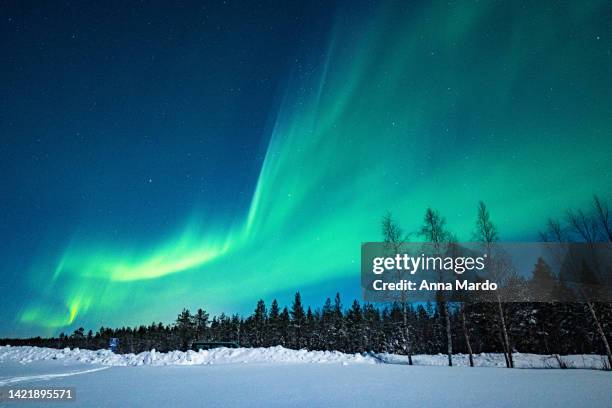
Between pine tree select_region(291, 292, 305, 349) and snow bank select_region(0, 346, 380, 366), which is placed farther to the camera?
pine tree select_region(291, 292, 305, 349)

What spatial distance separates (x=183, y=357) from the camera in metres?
17.9

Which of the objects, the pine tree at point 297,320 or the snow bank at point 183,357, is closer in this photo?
the snow bank at point 183,357

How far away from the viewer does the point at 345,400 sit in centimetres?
562

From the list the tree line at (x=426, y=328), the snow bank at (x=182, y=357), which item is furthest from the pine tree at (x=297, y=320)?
the snow bank at (x=182, y=357)

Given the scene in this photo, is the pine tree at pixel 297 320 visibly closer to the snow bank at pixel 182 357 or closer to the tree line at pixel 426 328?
the tree line at pixel 426 328

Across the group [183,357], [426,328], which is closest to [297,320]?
[426,328]

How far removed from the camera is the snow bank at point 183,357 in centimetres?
1757

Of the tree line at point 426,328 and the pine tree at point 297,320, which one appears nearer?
the tree line at point 426,328

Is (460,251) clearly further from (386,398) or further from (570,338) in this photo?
(570,338)

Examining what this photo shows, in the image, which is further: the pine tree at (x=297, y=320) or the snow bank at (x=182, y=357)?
the pine tree at (x=297, y=320)

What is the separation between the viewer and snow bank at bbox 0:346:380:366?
1757 centimetres

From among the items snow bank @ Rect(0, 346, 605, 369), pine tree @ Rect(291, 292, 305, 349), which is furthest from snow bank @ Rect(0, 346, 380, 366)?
pine tree @ Rect(291, 292, 305, 349)

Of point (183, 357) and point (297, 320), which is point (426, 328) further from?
point (183, 357)

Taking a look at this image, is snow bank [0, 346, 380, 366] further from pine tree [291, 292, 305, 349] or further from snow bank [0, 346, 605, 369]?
pine tree [291, 292, 305, 349]
